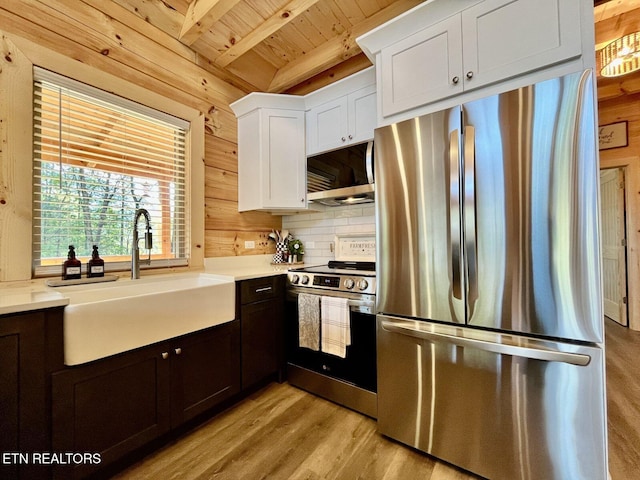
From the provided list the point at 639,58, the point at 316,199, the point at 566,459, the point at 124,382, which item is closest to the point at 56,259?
the point at 124,382

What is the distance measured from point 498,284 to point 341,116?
1729 mm

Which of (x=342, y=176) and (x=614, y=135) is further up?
(x=614, y=135)

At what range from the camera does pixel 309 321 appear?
6.72 ft

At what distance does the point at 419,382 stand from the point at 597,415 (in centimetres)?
70

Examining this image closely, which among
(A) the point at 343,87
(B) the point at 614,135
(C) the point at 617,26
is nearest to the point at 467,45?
(A) the point at 343,87

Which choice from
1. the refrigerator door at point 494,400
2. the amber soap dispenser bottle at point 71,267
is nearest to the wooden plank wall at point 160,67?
the amber soap dispenser bottle at point 71,267

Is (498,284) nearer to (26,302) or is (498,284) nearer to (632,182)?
(26,302)

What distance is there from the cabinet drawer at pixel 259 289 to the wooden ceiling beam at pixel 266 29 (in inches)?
75.3

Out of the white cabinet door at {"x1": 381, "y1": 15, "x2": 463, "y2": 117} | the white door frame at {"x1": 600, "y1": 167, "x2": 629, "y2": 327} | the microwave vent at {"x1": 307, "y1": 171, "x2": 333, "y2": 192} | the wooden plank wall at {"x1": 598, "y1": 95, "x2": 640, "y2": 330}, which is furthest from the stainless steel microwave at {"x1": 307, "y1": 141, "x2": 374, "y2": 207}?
the wooden plank wall at {"x1": 598, "y1": 95, "x2": 640, "y2": 330}

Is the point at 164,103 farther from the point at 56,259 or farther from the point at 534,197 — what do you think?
the point at 534,197

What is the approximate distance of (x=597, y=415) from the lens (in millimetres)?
1107

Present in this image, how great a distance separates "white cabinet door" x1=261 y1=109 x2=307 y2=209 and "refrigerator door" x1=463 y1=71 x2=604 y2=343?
150 cm

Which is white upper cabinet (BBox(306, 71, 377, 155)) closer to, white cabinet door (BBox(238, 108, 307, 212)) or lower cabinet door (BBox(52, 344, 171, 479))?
white cabinet door (BBox(238, 108, 307, 212))

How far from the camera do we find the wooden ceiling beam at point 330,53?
2115mm
